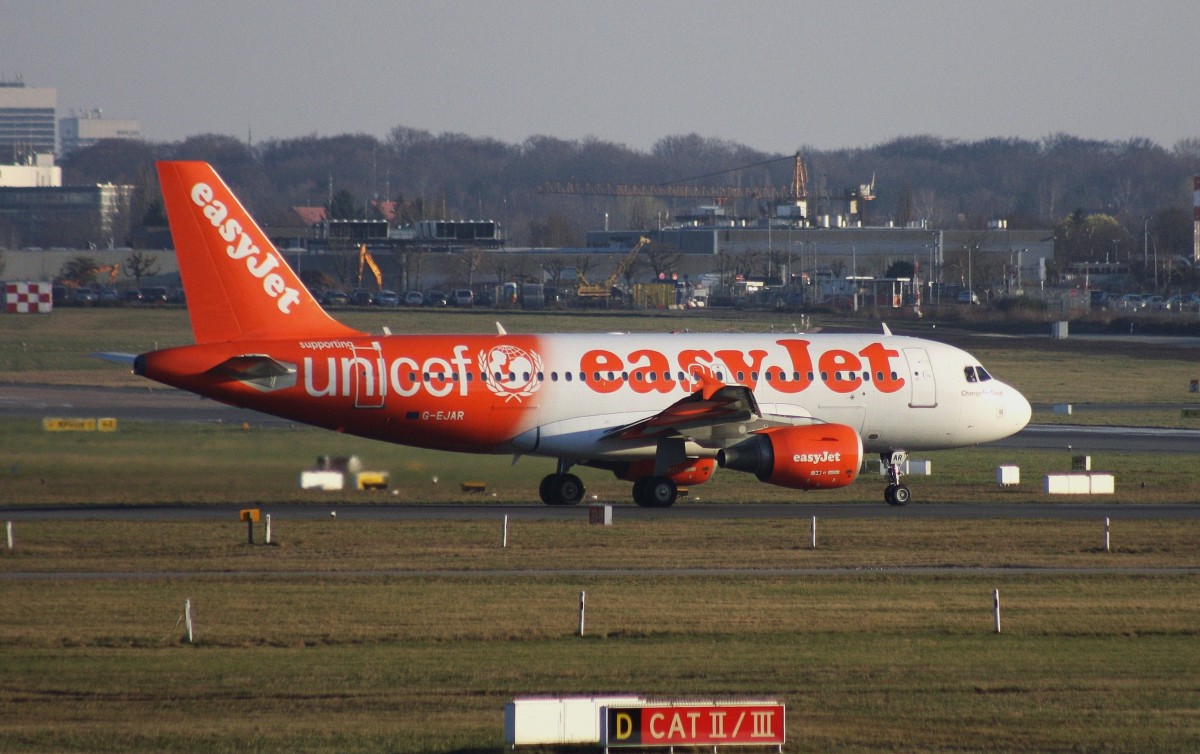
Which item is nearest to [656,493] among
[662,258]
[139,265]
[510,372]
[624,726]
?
[510,372]

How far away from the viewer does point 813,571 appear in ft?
99.9

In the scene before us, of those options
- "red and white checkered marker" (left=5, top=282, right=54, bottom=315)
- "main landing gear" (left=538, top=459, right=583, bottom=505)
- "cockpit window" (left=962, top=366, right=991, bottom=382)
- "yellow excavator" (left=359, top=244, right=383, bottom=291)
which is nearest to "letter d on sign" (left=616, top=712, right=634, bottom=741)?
"main landing gear" (left=538, top=459, right=583, bottom=505)

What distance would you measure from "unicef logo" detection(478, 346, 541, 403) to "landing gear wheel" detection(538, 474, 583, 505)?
262 centimetres

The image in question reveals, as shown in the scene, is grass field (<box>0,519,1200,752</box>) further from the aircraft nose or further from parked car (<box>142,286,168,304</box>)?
parked car (<box>142,286,168,304</box>)

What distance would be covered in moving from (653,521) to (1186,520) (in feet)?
41.5

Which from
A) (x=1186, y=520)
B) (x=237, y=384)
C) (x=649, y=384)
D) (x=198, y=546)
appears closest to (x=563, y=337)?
(x=649, y=384)

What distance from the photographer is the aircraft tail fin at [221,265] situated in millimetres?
37812

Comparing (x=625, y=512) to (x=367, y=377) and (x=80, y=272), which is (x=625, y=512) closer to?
(x=367, y=377)

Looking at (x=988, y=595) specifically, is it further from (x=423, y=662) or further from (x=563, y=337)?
(x=563, y=337)

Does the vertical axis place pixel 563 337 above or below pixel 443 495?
above

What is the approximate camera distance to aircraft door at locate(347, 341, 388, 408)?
126 feet

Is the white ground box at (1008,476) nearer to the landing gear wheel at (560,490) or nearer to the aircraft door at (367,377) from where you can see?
the landing gear wheel at (560,490)

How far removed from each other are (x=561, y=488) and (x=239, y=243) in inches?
400

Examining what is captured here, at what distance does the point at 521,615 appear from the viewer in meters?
26.0
